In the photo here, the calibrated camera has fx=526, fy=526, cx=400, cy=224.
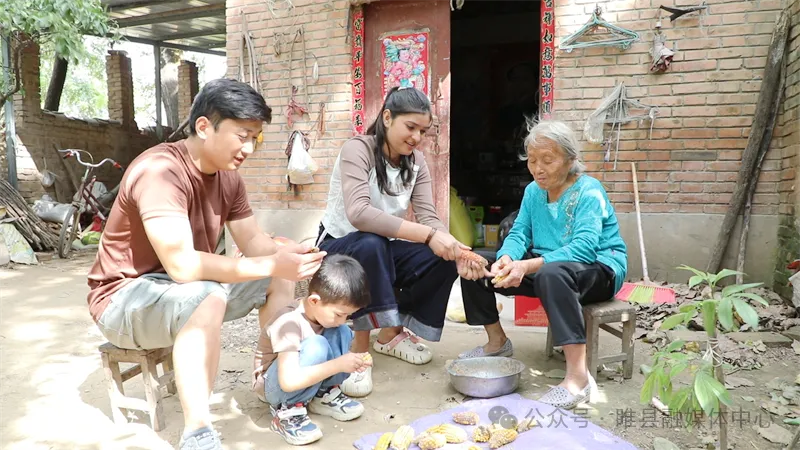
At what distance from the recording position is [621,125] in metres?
4.64

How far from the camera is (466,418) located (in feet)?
7.21

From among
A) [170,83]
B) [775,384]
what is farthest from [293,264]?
[170,83]

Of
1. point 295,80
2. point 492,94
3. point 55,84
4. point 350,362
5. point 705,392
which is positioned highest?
point 55,84

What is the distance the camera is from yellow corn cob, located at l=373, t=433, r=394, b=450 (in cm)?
198

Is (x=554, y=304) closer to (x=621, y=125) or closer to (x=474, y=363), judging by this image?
(x=474, y=363)

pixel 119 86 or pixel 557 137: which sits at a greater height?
pixel 119 86

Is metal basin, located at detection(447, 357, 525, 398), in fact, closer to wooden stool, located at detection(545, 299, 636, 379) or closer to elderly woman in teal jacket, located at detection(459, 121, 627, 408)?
elderly woman in teal jacket, located at detection(459, 121, 627, 408)

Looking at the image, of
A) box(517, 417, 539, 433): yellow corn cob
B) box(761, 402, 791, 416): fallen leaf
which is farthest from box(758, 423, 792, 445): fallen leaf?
box(517, 417, 539, 433): yellow corn cob

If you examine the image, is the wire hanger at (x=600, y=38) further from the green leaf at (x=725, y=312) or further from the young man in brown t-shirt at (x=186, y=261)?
the green leaf at (x=725, y=312)

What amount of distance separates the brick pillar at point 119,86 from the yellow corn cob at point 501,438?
11.4m

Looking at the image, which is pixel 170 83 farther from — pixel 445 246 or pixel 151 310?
pixel 151 310

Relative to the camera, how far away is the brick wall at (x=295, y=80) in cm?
553

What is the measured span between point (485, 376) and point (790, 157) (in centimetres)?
327

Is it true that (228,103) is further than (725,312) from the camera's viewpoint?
Yes
